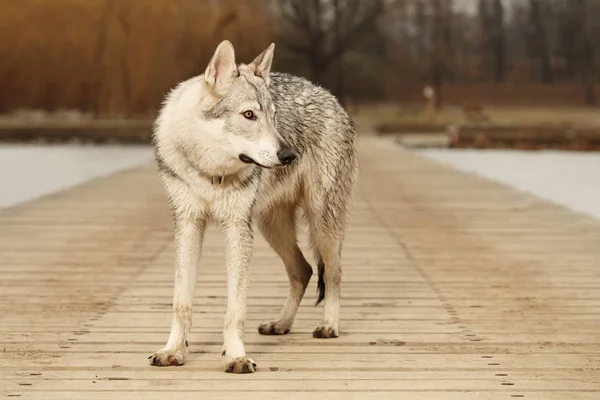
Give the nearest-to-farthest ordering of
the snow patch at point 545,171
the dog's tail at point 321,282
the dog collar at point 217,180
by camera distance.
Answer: the dog collar at point 217,180 → the dog's tail at point 321,282 → the snow patch at point 545,171

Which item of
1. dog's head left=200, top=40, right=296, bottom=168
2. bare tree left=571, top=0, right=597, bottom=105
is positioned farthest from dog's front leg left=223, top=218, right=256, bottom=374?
bare tree left=571, top=0, right=597, bottom=105

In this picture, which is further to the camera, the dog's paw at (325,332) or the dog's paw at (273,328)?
the dog's paw at (273,328)

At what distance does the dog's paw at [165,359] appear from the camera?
5.38 meters

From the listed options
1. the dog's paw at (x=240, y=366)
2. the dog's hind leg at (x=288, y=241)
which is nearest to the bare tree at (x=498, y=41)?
the dog's hind leg at (x=288, y=241)

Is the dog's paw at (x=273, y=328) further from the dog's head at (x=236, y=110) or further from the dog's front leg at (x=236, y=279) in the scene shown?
the dog's head at (x=236, y=110)

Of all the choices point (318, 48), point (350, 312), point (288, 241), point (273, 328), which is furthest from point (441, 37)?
point (273, 328)

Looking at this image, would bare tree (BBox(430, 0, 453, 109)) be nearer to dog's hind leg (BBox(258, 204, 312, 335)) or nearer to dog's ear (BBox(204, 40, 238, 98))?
dog's hind leg (BBox(258, 204, 312, 335))

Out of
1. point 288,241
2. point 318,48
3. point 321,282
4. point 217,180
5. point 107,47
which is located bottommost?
point 318,48

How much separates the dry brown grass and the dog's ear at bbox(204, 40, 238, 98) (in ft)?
100

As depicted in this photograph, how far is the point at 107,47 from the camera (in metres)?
35.6

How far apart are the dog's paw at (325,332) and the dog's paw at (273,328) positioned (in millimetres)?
191

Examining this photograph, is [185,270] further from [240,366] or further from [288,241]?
[288,241]

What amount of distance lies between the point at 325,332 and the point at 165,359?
42.4 inches

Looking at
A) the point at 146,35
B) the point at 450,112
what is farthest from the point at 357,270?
the point at 450,112
